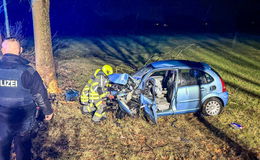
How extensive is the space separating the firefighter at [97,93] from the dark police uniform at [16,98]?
2.34m

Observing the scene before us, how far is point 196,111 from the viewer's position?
627 cm

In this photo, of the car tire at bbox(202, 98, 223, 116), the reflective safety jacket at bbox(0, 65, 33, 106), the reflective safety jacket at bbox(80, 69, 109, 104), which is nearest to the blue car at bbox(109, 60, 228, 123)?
the car tire at bbox(202, 98, 223, 116)

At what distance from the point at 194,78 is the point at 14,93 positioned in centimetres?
434

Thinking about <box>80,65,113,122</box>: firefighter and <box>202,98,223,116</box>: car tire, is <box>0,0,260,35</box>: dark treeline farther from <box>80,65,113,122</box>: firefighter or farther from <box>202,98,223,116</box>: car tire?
<box>80,65,113,122</box>: firefighter

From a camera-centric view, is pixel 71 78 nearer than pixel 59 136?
No

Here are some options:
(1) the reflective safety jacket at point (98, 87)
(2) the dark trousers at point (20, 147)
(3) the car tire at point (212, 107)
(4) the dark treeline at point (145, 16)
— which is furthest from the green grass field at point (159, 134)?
(4) the dark treeline at point (145, 16)

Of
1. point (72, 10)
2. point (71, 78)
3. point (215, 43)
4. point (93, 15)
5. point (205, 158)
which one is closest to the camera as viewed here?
point (205, 158)

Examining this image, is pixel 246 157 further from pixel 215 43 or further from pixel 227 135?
pixel 215 43

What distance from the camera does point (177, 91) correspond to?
19.4 ft

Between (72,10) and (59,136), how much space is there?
106ft

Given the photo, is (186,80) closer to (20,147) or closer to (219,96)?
(219,96)

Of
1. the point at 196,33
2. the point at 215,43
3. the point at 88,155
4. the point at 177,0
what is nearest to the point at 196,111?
the point at 88,155

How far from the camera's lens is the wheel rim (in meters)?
6.25

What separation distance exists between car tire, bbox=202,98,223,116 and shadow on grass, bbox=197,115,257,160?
236 mm
